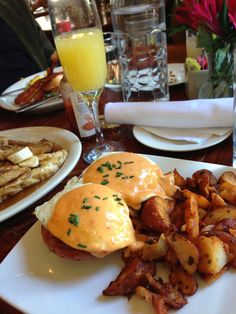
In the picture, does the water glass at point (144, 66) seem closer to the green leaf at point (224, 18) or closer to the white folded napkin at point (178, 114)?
the white folded napkin at point (178, 114)

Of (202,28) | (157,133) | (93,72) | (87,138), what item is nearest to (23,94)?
(87,138)

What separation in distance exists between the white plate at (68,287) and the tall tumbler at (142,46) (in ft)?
3.01

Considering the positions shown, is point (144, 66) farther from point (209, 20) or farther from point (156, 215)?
point (156, 215)

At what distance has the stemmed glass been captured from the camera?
1065 millimetres

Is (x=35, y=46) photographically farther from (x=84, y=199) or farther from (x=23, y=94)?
(x=84, y=199)

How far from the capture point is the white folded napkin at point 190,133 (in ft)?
3.51

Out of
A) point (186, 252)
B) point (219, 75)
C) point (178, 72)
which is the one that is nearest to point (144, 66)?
point (178, 72)

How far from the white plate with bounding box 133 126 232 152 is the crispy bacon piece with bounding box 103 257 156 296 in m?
0.48

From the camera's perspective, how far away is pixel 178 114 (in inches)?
44.6

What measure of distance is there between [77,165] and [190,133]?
1.31 feet

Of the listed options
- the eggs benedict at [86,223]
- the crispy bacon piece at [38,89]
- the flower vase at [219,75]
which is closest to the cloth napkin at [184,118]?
the flower vase at [219,75]

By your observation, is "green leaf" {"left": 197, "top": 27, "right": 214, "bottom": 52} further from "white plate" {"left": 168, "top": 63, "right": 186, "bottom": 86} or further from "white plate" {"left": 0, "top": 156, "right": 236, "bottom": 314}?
"white plate" {"left": 0, "top": 156, "right": 236, "bottom": 314}

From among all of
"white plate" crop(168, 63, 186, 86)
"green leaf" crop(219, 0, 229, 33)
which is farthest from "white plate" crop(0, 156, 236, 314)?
"white plate" crop(168, 63, 186, 86)

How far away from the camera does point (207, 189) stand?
81 centimetres
